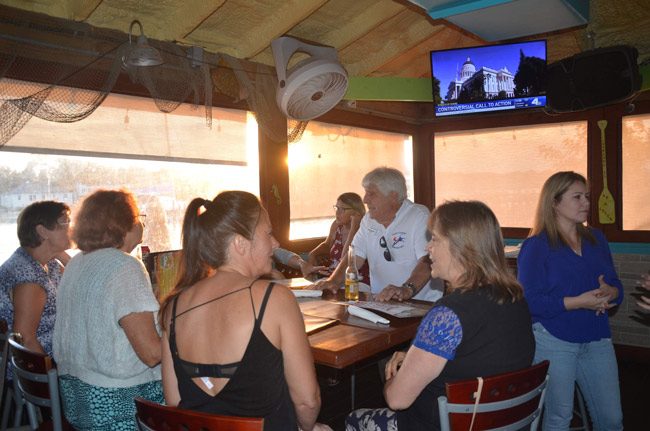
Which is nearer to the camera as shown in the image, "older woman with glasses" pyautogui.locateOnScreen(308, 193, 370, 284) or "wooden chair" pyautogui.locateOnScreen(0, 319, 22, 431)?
"wooden chair" pyautogui.locateOnScreen(0, 319, 22, 431)

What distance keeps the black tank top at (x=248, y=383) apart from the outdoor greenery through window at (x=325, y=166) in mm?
3302

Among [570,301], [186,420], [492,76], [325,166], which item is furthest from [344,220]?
[186,420]

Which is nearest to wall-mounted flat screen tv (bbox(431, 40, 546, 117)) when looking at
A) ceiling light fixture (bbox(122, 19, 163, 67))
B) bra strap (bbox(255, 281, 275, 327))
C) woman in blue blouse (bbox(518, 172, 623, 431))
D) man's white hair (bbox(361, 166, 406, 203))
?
man's white hair (bbox(361, 166, 406, 203))

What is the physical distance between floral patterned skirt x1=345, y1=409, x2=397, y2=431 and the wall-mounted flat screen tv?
119 inches

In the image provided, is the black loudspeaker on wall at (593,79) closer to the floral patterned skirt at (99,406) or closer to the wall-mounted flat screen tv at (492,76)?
the wall-mounted flat screen tv at (492,76)

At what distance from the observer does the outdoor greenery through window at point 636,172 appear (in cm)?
487

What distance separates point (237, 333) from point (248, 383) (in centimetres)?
15

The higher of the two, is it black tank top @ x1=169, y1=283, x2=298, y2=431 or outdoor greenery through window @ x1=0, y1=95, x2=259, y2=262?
outdoor greenery through window @ x1=0, y1=95, x2=259, y2=262

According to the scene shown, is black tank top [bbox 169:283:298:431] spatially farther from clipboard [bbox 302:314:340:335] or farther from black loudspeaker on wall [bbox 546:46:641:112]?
black loudspeaker on wall [bbox 546:46:641:112]

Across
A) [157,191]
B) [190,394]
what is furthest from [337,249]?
[190,394]

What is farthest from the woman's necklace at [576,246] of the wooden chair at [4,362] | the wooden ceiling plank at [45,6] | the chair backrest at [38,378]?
the wooden ceiling plank at [45,6]

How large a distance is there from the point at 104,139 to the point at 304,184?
197 cm

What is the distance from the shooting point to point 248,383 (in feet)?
4.90

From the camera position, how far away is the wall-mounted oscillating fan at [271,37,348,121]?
315cm
